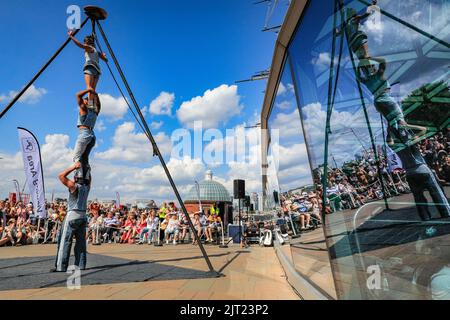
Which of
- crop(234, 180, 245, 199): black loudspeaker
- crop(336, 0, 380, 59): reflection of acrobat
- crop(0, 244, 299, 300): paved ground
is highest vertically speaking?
crop(234, 180, 245, 199): black loudspeaker

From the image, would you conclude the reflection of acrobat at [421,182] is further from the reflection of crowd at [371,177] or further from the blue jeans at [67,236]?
the blue jeans at [67,236]

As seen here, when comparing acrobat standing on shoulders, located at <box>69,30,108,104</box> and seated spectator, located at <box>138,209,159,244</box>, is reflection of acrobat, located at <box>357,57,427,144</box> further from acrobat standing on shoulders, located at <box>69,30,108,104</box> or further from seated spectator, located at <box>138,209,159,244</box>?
seated spectator, located at <box>138,209,159,244</box>

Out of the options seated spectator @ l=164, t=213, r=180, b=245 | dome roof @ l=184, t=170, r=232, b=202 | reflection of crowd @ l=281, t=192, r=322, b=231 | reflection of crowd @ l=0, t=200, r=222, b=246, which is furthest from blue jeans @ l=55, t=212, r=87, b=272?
dome roof @ l=184, t=170, r=232, b=202

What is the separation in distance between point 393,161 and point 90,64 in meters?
4.72

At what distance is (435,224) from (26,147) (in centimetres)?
1377

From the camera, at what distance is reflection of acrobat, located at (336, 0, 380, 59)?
61.4 inches

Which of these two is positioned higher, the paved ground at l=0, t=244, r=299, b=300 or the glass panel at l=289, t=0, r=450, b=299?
the glass panel at l=289, t=0, r=450, b=299

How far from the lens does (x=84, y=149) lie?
444cm

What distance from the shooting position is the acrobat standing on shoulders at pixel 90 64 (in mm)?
4703

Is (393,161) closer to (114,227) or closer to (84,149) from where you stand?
(84,149)

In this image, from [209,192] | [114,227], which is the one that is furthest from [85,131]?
[209,192]

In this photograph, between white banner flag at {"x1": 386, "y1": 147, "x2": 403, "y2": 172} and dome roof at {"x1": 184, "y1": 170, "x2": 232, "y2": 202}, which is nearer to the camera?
white banner flag at {"x1": 386, "y1": 147, "x2": 403, "y2": 172}

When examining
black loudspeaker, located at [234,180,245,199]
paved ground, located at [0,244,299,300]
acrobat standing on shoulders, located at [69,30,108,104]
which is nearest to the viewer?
paved ground, located at [0,244,299,300]

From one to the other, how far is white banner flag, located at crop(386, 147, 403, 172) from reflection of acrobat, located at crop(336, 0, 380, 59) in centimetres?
55
